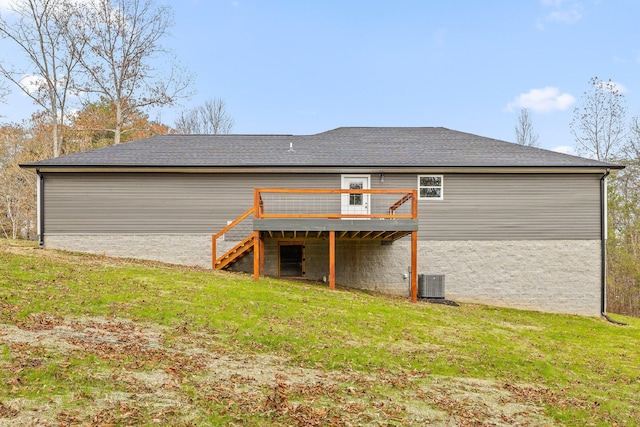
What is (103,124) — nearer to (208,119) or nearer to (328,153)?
(208,119)

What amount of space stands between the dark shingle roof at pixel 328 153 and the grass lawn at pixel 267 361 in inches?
191

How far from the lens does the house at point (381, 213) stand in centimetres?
1342

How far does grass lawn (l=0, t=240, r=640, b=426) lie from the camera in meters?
4.35

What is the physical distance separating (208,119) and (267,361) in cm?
2933

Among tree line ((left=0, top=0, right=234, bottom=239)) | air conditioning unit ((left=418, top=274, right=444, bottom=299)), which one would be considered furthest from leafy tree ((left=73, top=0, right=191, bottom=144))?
air conditioning unit ((left=418, top=274, right=444, bottom=299))

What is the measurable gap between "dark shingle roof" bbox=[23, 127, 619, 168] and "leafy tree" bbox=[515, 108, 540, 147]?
49.9 feet

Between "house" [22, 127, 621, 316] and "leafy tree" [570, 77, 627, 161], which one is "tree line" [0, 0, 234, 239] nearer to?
"house" [22, 127, 621, 316]

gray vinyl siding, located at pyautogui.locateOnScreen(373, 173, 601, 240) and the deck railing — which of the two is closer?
the deck railing

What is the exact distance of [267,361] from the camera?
5.77 m

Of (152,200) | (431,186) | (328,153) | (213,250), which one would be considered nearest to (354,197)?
(328,153)

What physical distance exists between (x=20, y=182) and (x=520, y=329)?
28.7 meters

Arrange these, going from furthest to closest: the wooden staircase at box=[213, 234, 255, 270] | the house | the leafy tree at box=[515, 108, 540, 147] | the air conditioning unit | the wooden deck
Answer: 1. the leafy tree at box=[515, 108, 540, 147]
2. the house
3. the air conditioning unit
4. the wooden staircase at box=[213, 234, 255, 270]
5. the wooden deck

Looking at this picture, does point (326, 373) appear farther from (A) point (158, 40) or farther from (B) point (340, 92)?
(B) point (340, 92)

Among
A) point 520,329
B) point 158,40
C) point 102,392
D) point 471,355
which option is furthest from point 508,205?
point 158,40
